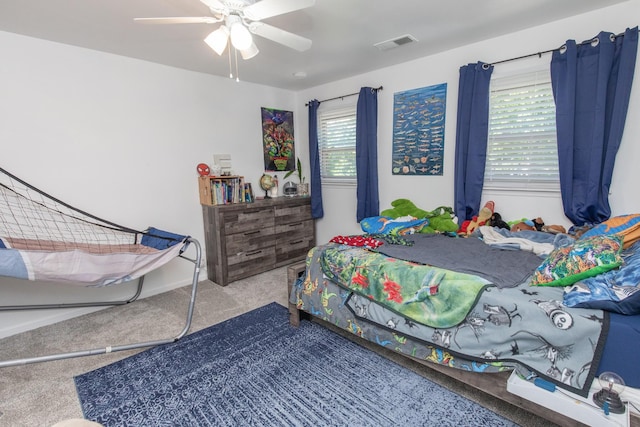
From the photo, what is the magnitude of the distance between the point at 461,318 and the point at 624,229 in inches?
46.5

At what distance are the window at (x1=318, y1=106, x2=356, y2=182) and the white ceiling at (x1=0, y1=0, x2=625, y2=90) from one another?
2.76ft

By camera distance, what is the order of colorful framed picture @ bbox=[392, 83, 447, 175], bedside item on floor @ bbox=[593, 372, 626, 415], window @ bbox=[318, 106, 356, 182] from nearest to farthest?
bedside item on floor @ bbox=[593, 372, 626, 415], colorful framed picture @ bbox=[392, 83, 447, 175], window @ bbox=[318, 106, 356, 182]

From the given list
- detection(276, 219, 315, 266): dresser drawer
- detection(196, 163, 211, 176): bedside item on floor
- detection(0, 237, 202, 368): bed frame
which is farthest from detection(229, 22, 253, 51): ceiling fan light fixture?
detection(276, 219, 315, 266): dresser drawer

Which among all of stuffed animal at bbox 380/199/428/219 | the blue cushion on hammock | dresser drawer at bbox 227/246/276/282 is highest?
stuffed animal at bbox 380/199/428/219

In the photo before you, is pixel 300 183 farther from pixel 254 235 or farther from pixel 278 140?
pixel 254 235

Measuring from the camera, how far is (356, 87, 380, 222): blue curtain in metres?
3.47

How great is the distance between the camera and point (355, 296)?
1.99 m

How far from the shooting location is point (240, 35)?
5.50 ft

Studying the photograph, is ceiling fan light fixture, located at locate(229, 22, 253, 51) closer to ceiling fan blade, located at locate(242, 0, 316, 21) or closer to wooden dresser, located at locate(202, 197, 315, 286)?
ceiling fan blade, located at locate(242, 0, 316, 21)

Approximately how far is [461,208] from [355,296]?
60.4 inches

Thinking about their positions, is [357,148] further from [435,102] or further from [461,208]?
[461,208]

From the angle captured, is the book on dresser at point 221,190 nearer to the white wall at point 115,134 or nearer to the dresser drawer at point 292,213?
the white wall at point 115,134

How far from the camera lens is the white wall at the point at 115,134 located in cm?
246

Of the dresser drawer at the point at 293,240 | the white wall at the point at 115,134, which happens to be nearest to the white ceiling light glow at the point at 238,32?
the white wall at the point at 115,134
